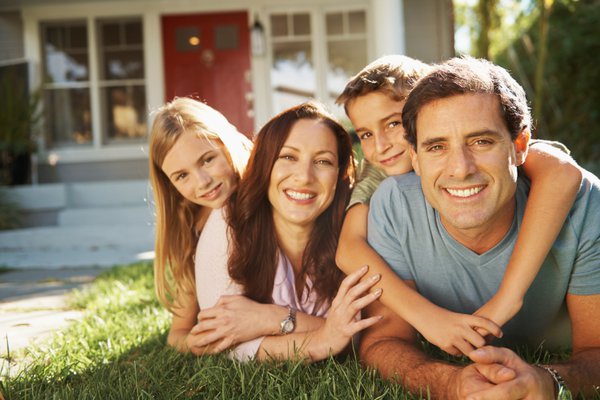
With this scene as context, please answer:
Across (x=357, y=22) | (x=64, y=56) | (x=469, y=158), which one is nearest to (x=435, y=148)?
(x=469, y=158)

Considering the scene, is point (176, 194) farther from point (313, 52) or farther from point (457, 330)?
point (313, 52)

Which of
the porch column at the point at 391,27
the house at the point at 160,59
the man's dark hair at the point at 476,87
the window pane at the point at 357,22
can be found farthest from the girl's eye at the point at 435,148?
the window pane at the point at 357,22

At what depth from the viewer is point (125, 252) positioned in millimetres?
6883

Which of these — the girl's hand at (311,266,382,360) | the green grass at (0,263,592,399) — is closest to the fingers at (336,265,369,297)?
the girl's hand at (311,266,382,360)

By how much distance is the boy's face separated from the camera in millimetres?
2871

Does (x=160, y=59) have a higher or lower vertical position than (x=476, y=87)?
higher

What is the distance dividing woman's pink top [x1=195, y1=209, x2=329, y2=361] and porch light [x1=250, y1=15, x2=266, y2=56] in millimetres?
6758

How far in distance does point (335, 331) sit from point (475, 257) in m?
0.59

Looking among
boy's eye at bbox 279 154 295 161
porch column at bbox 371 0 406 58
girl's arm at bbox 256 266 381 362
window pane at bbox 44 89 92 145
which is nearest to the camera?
girl's arm at bbox 256 266 381 362

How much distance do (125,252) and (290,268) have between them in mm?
4420

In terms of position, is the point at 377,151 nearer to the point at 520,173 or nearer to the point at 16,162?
the point at 520,173

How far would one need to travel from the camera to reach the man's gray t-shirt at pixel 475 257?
227 centimetres

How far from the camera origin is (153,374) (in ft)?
8.18

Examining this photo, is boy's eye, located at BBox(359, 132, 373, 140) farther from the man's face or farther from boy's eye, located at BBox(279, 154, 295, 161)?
the man's face
